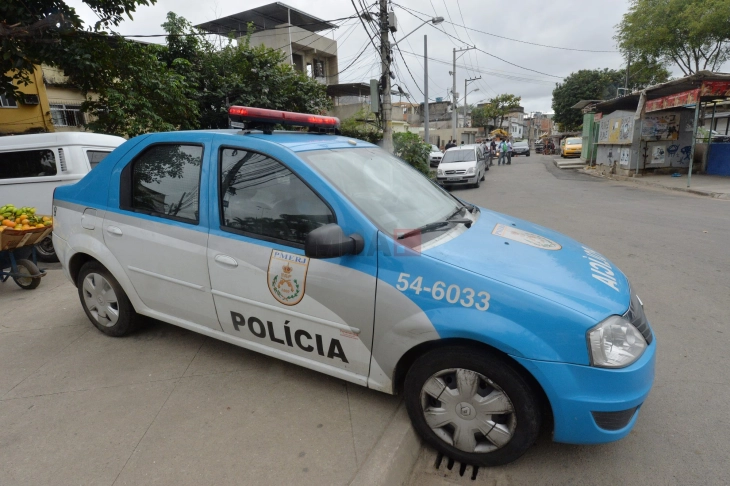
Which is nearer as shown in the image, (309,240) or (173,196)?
(309,240)

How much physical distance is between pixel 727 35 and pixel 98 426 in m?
28.4

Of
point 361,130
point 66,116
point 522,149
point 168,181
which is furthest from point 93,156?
point 522,149

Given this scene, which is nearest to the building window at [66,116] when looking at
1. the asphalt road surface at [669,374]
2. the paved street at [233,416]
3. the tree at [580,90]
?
the paved street at [233,416]

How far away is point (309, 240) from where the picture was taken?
2090 millimetres

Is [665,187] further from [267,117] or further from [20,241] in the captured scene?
[20,241]

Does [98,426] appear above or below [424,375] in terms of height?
below

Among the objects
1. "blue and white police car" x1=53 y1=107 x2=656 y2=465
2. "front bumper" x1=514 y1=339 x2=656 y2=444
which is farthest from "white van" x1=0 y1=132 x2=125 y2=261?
"front bumper" x1=514 y1=339 x2=656 y2=444

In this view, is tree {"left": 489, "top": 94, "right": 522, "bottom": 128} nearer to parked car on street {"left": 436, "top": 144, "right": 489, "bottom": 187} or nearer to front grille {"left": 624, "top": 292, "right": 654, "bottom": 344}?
parked car on street {"left": 436, "top": 144, "right": 489, "bottom": 187}

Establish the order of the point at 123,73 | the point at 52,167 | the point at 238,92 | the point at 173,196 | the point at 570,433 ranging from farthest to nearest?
the point at 238,92
the point at 123,73
the point at 52,167
the point at 173,196
the point at 570,433

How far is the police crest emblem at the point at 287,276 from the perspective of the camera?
2404mm

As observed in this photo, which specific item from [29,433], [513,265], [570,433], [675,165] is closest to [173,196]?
Result: [29,433]

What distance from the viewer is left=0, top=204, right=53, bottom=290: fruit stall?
4426 mm

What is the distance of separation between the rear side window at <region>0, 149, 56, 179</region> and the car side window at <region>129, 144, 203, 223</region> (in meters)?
4.71

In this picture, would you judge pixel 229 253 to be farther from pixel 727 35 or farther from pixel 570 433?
pixel 727 35
